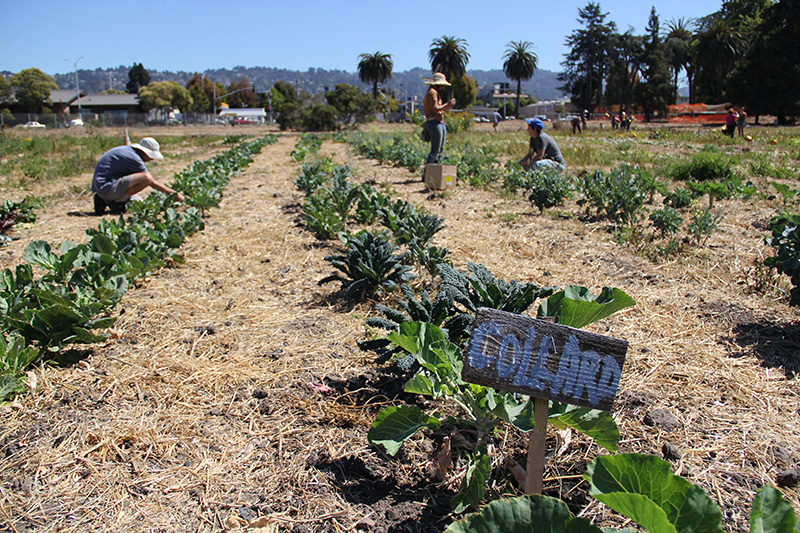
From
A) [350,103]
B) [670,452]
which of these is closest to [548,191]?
[670,452]

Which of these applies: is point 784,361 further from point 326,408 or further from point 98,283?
point 98,283

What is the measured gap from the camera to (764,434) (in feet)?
7.99

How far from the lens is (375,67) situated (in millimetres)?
80500

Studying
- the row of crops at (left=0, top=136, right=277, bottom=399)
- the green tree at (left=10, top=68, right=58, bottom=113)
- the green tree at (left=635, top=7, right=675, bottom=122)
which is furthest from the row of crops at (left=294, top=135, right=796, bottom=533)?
the green tree at (left=10, top=68, right=58, bottom=113)

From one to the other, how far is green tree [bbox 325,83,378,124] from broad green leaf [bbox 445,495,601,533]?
51820 mm

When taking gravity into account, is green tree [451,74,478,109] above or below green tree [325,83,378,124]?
above

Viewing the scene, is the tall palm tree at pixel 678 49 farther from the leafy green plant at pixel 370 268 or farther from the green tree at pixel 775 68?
the leafy green plant at pixel 370 268

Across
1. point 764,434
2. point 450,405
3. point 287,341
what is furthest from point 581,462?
point 287,341

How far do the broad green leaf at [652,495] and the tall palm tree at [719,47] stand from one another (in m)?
62.3

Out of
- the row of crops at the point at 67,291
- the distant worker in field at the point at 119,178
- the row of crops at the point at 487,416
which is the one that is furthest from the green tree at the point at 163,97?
the row of crops at the point at 487,416

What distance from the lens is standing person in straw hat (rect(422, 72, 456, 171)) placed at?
9891 mm

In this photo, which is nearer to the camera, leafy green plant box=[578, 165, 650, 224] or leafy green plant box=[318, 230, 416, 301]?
leafy green plant box=[318, 230, 416, 301]

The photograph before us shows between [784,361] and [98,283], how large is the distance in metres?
4.47

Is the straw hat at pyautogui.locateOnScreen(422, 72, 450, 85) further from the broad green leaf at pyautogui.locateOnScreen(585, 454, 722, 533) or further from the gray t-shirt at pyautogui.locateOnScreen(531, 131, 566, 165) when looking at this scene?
the broad green leaf at pyautogui.locateOnScreen(585, 454, 722, 533)
